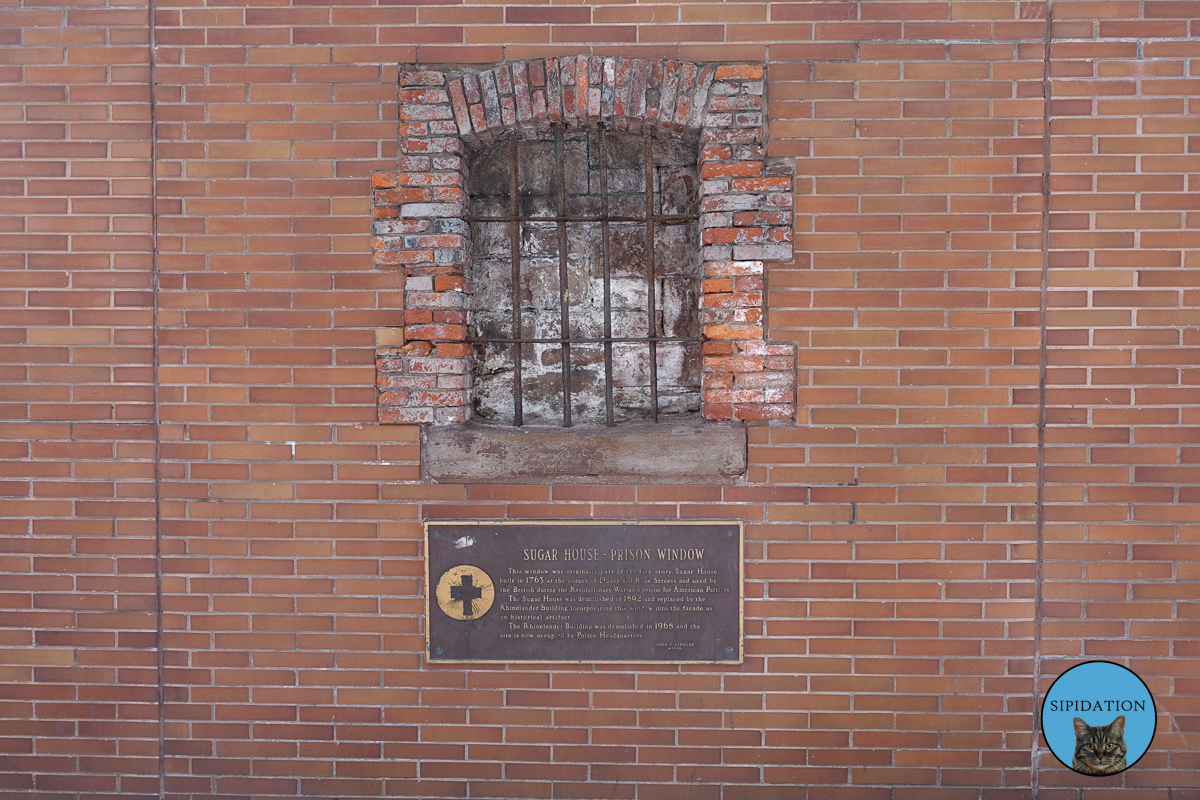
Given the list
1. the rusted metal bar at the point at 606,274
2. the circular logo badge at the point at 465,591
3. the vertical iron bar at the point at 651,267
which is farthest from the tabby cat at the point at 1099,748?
the circular logo badge at the point at 465,591

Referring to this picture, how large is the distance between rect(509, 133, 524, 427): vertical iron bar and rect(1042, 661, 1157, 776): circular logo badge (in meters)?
2.43

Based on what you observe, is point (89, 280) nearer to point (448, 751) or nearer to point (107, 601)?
point (107, 601)

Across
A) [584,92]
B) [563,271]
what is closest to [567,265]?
[563,271]

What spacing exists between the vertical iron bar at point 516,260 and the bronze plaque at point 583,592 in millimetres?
535

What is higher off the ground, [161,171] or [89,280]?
[161,171]

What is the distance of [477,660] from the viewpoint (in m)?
2.57

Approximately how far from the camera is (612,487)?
255 cm

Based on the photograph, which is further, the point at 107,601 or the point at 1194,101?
the point at 107,601

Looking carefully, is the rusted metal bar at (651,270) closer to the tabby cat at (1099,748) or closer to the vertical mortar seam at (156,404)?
the vertical mortar seam at (156,404)

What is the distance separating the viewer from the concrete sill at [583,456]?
8.25 feet

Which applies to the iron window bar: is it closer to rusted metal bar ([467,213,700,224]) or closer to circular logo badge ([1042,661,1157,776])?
rusted metal bar ([467,213,700,224])

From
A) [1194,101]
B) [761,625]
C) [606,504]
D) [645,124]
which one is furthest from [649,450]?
[1194,101]

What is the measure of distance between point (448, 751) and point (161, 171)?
2.59 meters

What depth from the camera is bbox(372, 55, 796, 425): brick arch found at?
2.47 m
